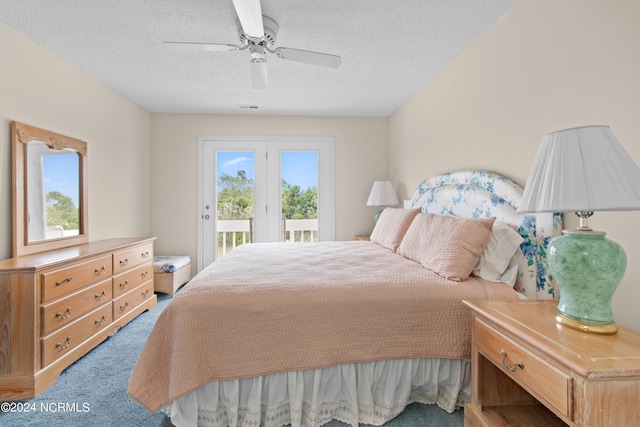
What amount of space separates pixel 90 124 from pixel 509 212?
379 cm

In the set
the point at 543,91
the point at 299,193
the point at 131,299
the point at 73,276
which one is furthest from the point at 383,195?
the point at 73,276

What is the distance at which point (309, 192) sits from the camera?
4.28 meters

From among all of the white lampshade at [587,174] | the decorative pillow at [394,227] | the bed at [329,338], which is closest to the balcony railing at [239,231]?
the decorative pillow at [394,227]

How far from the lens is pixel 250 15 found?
1.59 m

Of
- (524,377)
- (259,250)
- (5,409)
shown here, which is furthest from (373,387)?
(5,409)

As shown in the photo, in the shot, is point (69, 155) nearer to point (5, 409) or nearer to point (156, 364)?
point (5, 409)

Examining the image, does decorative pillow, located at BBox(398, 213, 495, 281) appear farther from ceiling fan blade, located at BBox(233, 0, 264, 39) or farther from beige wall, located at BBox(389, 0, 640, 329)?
ceiling fan blade, located at BBox(233, 0, 264, 39)

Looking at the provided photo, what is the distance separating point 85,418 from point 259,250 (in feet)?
4.99

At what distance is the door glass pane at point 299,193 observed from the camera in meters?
4.23

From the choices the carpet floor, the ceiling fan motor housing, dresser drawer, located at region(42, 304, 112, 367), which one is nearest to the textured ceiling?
the ceiling fan motor housing

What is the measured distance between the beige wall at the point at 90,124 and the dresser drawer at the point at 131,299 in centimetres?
72

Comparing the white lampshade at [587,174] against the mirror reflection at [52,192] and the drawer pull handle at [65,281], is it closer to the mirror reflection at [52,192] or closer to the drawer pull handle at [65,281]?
the drawer pull handle at [65,281]

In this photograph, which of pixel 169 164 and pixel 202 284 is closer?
pixel 202 284

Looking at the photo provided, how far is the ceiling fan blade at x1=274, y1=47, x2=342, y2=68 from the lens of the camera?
1.97 m
